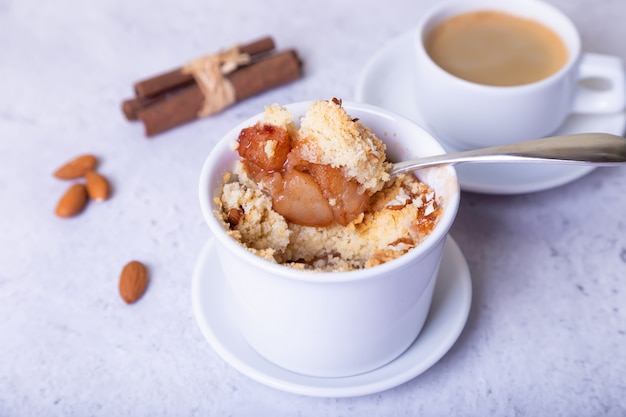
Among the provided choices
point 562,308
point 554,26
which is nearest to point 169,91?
point 554,26

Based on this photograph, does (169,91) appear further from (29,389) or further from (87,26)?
(29,389)

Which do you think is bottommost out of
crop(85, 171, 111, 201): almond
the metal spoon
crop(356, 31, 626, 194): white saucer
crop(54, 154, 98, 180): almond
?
crop(356, 31, 626, 194): white saucer

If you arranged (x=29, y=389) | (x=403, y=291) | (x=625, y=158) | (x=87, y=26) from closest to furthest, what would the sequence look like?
(x=403, y=291) → (x=625, y=158) → (x=29, y=389) → (x=87, y=26)

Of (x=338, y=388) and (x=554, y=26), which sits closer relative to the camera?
(x=338, y=388)

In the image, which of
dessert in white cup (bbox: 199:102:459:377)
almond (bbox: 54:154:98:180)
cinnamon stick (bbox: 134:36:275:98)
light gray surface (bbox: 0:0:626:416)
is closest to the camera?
dessert in white cup (bbox: 199:102:459:377)

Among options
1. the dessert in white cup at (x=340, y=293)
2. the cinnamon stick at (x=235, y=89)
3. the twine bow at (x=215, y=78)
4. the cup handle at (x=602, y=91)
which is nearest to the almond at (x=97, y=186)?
the cinnamon stick at (x=235, y=89)

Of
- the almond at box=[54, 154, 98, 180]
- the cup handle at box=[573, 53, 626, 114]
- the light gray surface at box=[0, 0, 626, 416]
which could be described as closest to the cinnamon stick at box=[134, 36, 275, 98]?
the light gray surface at box=[0, 0, 626, 416]

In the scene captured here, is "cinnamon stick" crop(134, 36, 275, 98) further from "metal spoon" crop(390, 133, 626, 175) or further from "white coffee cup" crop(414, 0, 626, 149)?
"metal spoon" crop(390, 133, 626, 175)

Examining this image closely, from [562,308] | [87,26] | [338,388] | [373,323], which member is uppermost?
[87,26]
